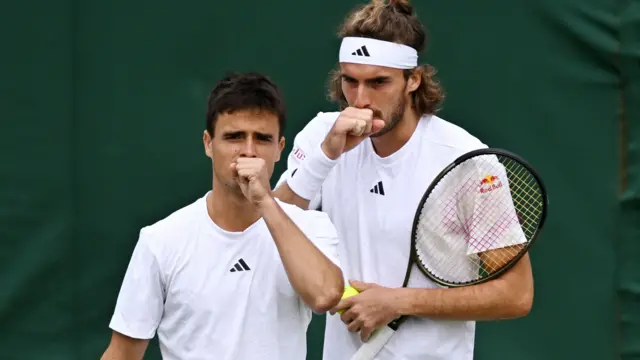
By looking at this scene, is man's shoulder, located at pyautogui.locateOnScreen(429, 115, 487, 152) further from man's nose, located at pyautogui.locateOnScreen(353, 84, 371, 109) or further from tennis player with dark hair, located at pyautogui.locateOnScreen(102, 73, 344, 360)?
tennis player with dark hair, located at pyautogui.locateOnScreen(102, 73, 344, 360)

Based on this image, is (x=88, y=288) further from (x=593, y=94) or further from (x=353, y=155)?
(x=593, y=94)

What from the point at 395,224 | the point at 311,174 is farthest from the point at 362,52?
the point at 395,224

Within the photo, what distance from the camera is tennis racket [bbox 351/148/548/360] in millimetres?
3881

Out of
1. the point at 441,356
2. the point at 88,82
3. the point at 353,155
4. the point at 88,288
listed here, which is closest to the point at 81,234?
the point at 88,288

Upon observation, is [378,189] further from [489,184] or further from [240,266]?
[240,266]

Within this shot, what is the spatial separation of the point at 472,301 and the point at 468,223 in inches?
9.3

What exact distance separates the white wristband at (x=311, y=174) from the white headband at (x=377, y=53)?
327 millimetres

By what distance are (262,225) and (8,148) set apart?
1779 millimetres

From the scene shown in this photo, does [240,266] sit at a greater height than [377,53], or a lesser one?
lesser

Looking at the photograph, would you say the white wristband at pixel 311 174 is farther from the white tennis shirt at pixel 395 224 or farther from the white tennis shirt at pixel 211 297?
the white tennis shirt at pixel 211 297

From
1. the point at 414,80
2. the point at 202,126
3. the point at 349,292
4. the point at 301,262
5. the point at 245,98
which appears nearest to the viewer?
the point at 301,262

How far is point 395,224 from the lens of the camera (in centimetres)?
396

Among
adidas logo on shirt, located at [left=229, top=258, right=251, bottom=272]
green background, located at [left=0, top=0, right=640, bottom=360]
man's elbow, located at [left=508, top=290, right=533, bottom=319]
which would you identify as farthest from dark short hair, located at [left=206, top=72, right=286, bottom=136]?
green background, located at [left=0, top=0, right=640, bottom=360]

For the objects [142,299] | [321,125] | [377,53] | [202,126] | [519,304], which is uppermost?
[377,53]
